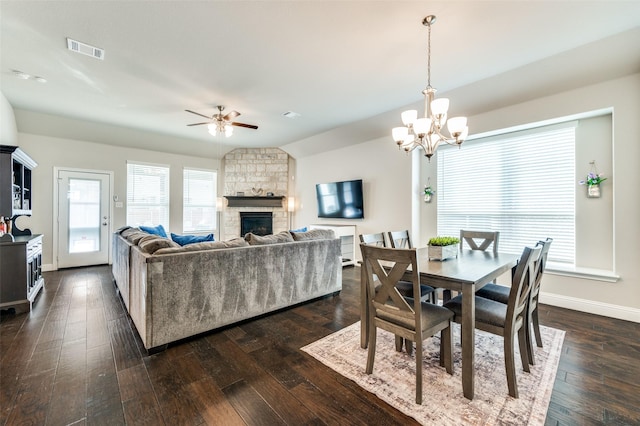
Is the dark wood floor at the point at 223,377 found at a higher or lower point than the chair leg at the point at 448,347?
lower

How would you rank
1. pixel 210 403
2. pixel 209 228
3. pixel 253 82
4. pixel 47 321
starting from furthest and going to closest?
pixel 209 228 → pixel 253 82 → pixel 47 321 → pixel 210 403

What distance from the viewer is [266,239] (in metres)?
3.21

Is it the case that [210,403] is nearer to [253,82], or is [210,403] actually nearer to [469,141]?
[253,82]

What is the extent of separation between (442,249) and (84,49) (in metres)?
4.25

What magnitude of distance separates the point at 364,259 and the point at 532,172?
3530mm

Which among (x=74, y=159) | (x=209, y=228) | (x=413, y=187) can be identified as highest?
→ (x=74, y=159)

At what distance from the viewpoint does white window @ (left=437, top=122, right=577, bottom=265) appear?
12.0ft

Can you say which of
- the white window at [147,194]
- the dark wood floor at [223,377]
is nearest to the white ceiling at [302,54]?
the white window at [147,194]

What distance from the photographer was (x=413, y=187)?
4.99 m

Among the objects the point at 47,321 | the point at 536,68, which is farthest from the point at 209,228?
the point at 536,68

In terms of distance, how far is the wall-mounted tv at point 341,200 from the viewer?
5.83 m

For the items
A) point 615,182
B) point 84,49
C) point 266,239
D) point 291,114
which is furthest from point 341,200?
point 84,49

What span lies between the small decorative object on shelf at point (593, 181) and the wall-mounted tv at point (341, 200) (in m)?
3.45

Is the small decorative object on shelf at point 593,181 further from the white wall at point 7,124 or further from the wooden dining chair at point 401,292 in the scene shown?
the white wall at point 7,124
